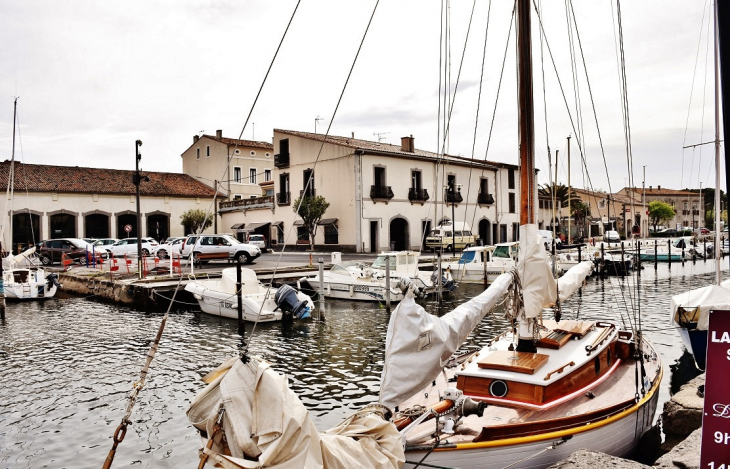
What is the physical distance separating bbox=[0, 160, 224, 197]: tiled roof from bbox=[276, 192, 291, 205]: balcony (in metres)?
10.3

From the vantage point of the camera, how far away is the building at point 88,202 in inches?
1741

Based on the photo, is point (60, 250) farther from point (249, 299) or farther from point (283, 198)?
point (249, 299)

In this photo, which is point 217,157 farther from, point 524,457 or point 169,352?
point 524,457

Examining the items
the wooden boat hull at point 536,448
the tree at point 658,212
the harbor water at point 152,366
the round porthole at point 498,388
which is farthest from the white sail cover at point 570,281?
the tree at point 658,212

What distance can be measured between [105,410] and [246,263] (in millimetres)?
22063

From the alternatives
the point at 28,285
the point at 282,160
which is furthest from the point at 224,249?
the point at 282,160

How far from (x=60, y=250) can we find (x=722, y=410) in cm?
3915

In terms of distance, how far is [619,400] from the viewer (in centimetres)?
729

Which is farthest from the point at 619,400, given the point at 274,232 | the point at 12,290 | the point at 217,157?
the point at 217,157

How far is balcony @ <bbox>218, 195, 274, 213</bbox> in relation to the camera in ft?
159

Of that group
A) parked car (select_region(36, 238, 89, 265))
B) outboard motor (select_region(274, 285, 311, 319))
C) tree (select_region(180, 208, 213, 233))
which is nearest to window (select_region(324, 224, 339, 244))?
tree (select_region(180, 208, 213, 233))

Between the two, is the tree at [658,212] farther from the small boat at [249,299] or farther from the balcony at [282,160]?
the small boat at [249,299]

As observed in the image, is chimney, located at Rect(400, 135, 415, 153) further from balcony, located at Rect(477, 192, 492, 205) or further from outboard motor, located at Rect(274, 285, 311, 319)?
outboard motor, located at Rect(274, 285, 311, 319)

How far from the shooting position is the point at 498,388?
268 inches
